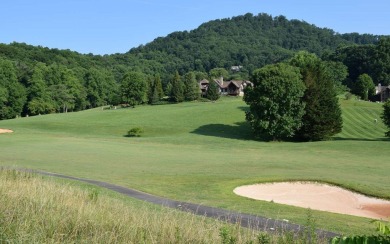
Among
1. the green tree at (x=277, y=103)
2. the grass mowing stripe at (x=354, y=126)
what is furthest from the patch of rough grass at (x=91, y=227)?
the grass mowing stripe at (x=354, y=126)

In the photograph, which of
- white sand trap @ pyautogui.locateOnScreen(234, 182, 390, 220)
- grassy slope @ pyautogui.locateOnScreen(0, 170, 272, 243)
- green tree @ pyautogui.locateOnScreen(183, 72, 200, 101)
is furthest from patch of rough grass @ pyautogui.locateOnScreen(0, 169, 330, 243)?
green tree @ pyautogui.locateOnScreen(183, 72, 200, 101)

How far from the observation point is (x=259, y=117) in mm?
61156

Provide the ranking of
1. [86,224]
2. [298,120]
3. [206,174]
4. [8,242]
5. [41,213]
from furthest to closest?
[298,120] → [206,174] → [41,213] → [86,224] → [8,242]

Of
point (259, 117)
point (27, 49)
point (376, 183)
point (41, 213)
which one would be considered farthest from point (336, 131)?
point (27, 49)

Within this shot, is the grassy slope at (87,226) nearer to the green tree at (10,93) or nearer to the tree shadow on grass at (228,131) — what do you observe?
the tree shadow on grass at (228,131)

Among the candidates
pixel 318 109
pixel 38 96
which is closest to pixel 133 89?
pixel 38 96

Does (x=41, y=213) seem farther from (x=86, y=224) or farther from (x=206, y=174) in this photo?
(x=206, y=174)

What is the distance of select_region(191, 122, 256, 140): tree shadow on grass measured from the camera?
6459cm

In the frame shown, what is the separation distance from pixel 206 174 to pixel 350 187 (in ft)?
26.7

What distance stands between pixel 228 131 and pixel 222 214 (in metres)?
53.8

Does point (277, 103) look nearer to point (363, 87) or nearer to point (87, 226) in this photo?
point (87, 226)

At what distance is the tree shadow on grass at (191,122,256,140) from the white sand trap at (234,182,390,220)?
36.2 m

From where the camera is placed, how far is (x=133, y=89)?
115000mm

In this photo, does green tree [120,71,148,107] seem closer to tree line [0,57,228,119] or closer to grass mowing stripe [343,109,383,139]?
tree line [0,57,228,119]
